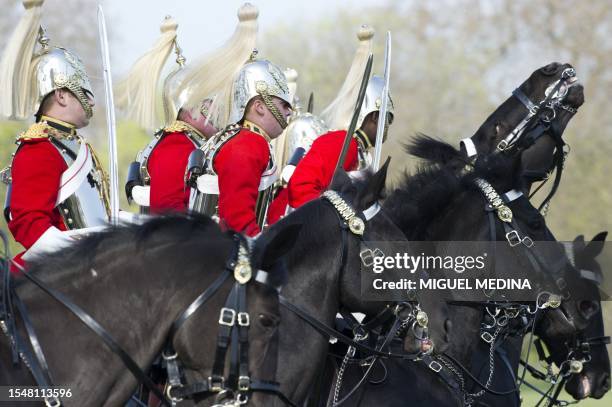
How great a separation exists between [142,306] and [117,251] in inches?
9.3

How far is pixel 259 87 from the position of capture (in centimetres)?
671

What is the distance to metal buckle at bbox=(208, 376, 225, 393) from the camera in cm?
473

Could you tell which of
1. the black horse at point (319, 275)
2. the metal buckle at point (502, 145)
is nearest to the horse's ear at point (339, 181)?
the black horse at point (319, 275)

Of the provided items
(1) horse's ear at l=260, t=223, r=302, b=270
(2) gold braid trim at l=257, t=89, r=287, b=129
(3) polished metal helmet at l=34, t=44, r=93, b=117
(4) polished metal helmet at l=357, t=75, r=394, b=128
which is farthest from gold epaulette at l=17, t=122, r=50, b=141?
(4) polished metal helmet at l=357, t=75, r=394, b=128

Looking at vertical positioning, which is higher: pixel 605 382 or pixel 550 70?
pixel 550 70

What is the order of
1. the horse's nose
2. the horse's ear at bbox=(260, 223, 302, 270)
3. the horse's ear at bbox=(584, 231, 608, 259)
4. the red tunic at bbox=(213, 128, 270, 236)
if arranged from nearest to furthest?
the horse's ear at bbox=(260, 223, 302, 270) < the red tunic at bbox=(213, 128, 270, 236) < the horse's ear at bbox=(584, 231, 608, 259) < the horse's nose

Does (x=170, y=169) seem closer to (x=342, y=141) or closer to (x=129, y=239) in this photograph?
(x=342, y=141)

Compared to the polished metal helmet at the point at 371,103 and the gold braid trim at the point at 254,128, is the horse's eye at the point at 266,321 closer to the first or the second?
the gold braid trim at the point at 254,128

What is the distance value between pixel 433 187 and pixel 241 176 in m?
1.12

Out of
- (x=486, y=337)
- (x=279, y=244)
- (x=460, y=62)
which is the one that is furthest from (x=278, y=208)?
(x=460, y=62)

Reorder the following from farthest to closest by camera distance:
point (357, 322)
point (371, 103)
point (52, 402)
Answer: point (371, 103) → point (357, 322) → point (52, 402)

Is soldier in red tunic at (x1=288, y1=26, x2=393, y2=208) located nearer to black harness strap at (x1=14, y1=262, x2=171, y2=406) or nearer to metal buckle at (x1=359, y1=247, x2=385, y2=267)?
metal buckle at (x1=359, y1=247, x2=385, y2=267)

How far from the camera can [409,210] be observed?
662 centimetres

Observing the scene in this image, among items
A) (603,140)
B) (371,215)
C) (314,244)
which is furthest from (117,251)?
(603,140)
